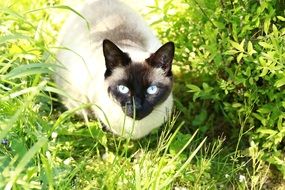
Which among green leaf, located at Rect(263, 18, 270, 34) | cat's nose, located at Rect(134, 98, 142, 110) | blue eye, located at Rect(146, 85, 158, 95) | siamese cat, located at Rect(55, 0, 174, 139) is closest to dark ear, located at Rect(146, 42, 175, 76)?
A: siamese cat, located at Rect(55, 0, 174, 139)

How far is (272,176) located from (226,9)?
3.20 ft

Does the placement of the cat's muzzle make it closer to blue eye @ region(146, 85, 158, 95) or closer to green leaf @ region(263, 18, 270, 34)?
blue eye @ region(146, 85, 158, 95)

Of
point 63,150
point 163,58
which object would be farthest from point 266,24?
point 63,150

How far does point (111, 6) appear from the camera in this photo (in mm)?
3266

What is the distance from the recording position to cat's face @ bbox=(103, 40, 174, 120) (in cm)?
272

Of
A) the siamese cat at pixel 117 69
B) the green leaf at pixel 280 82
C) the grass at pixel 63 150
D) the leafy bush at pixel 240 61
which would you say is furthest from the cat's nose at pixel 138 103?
the green leaf at pixel 280 82

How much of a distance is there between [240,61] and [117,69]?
0.68 meters

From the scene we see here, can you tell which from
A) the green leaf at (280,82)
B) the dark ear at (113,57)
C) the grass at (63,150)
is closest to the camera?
the grass at (63,150)

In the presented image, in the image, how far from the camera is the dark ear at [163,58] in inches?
107

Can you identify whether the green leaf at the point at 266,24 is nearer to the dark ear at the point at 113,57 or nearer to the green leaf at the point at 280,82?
the green leaf at the point at 280,82

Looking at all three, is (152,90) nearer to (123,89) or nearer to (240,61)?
(123,89)

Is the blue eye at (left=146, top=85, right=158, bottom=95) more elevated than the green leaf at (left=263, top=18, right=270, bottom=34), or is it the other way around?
the green leaf at (left=263, top=18, right=270, bottom=34)

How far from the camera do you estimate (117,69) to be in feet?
9.18

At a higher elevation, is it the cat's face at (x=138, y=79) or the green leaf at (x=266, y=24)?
the green leaf at (x=266, y=24)
